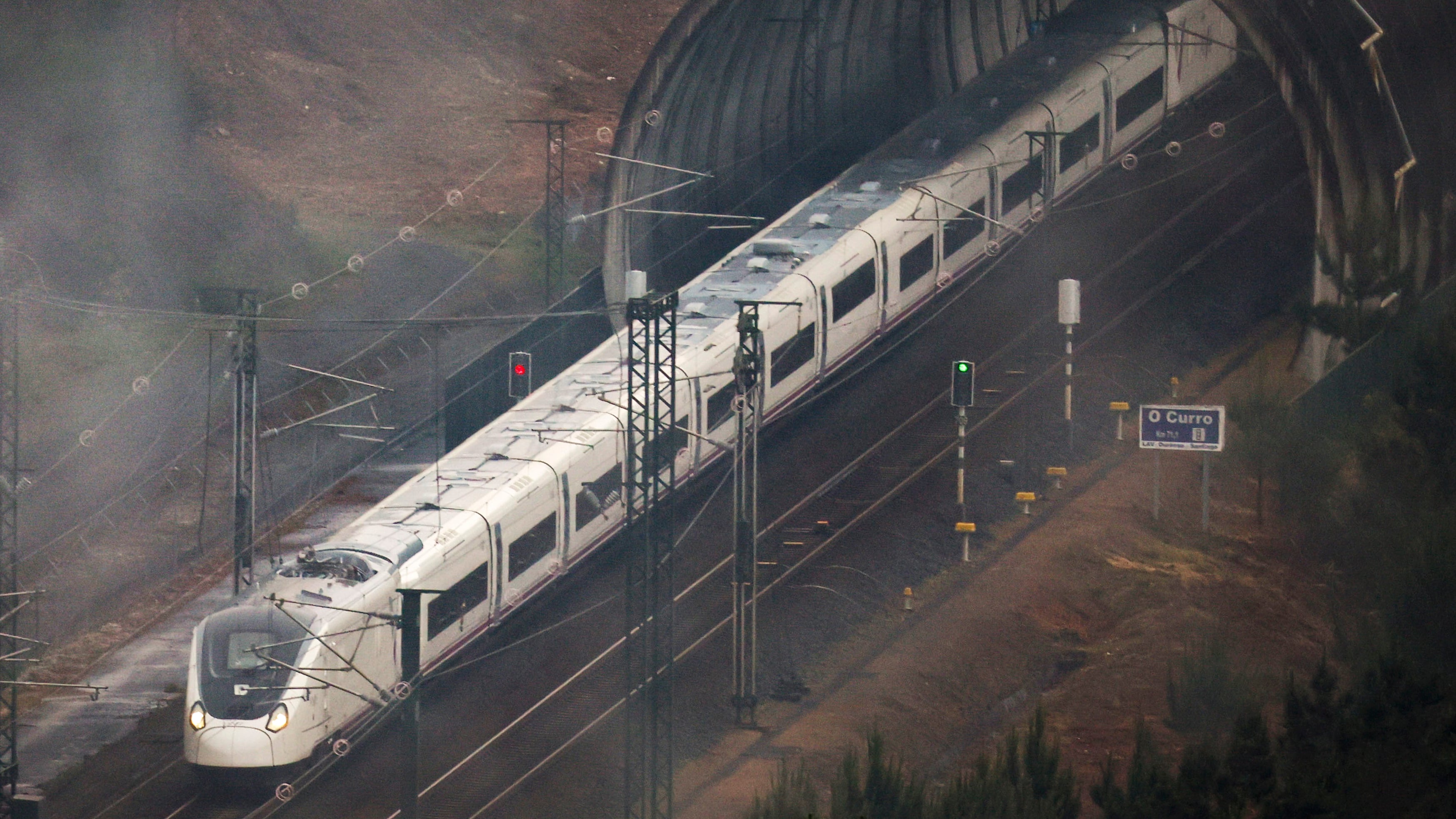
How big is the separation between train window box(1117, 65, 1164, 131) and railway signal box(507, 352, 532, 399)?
46.6 ft

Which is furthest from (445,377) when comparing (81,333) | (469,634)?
(469,634)

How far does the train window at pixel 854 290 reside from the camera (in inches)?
1271

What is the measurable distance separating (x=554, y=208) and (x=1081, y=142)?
16.8 metres

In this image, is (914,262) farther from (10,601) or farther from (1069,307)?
(10,601)

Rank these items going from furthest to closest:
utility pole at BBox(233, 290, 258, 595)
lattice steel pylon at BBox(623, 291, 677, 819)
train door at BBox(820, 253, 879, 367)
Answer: train door at BBox(820, 253, 879, 367), utility pole at BBox(233, 290, 258, 595), lattice steel pylon at BBox(623, 291, 677, 819)

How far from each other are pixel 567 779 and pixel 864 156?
18.8 meters

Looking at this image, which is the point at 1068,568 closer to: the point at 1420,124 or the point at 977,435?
the point at 977,435

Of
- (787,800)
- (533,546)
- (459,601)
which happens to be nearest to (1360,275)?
(533,546)

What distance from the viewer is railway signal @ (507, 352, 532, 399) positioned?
34906mm

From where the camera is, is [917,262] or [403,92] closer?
[917,262]

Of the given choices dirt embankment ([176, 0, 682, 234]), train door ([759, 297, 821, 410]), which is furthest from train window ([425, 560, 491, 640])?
dirt embankment ([176, 0, 682, 234])

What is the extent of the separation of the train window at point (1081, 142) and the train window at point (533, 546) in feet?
50.5

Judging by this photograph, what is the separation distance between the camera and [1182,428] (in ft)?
90.6

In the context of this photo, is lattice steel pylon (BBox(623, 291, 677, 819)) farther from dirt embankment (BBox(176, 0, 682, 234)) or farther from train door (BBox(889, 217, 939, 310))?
dirt embankment (BBox(176, 0, 682, 234))
